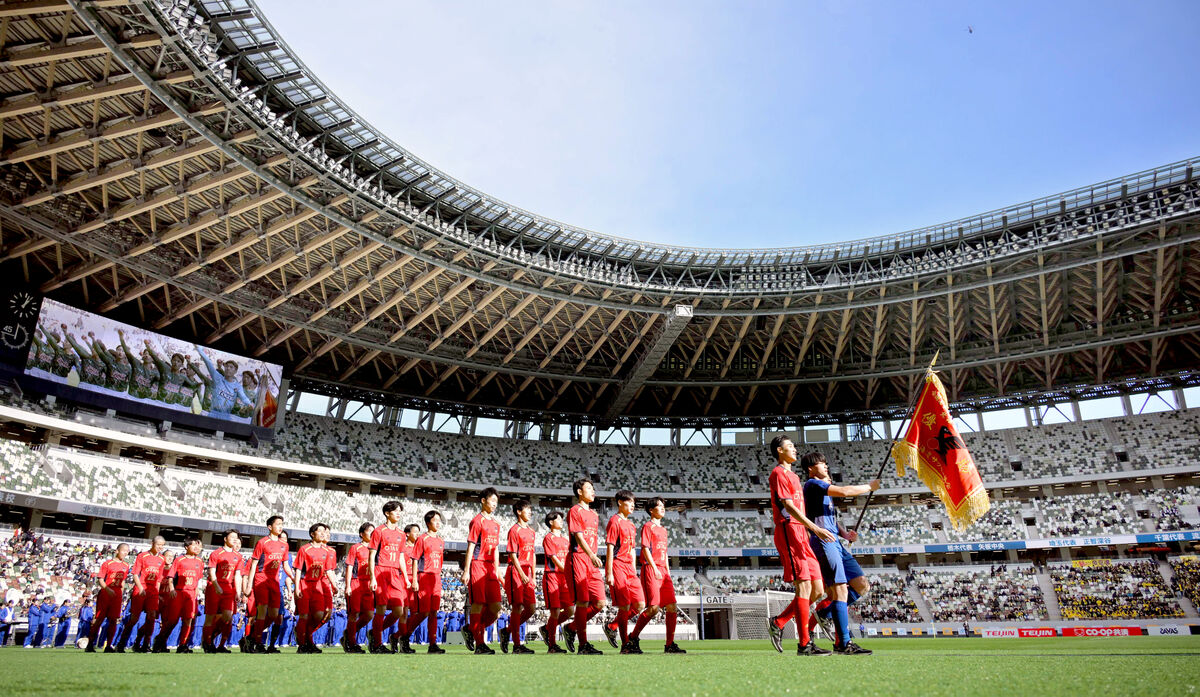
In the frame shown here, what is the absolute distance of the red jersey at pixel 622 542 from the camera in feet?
30.7

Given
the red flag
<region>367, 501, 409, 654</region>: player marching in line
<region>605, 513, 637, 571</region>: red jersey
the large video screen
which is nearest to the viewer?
the red flag

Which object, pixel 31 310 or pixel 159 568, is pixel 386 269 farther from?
pixel 159 568

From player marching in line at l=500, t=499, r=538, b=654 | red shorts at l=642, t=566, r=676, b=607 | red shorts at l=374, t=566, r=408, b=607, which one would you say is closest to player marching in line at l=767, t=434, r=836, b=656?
red shorts at l=642, t=566, r=676, b=607

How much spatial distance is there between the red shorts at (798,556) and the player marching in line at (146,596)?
32.5 ft

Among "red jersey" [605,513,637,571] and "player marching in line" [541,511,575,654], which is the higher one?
"red jersey" [605,513,637,571]

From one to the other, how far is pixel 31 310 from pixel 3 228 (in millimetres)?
3911

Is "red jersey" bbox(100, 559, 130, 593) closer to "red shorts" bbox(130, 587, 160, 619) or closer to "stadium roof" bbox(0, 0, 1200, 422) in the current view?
"red shorts" bbox(130, 587, 160, 619)

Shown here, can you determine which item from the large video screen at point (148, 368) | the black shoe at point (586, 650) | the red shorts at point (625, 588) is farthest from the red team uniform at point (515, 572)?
the large video screen at point (148, 368)

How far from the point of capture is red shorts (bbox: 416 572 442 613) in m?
10.2

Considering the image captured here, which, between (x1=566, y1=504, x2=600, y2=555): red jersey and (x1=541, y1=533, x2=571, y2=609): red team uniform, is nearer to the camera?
(x1=566, y1=504, x2=600, y2=555): red jersey

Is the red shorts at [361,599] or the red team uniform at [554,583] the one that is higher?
the red team uniform at [554,583]

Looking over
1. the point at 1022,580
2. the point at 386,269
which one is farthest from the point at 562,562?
the point at 1022,580

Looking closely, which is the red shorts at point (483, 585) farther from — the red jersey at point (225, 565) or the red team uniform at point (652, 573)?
the red jersey at point (225, 565)

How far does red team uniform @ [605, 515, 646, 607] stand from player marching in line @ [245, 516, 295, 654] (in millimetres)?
5118
